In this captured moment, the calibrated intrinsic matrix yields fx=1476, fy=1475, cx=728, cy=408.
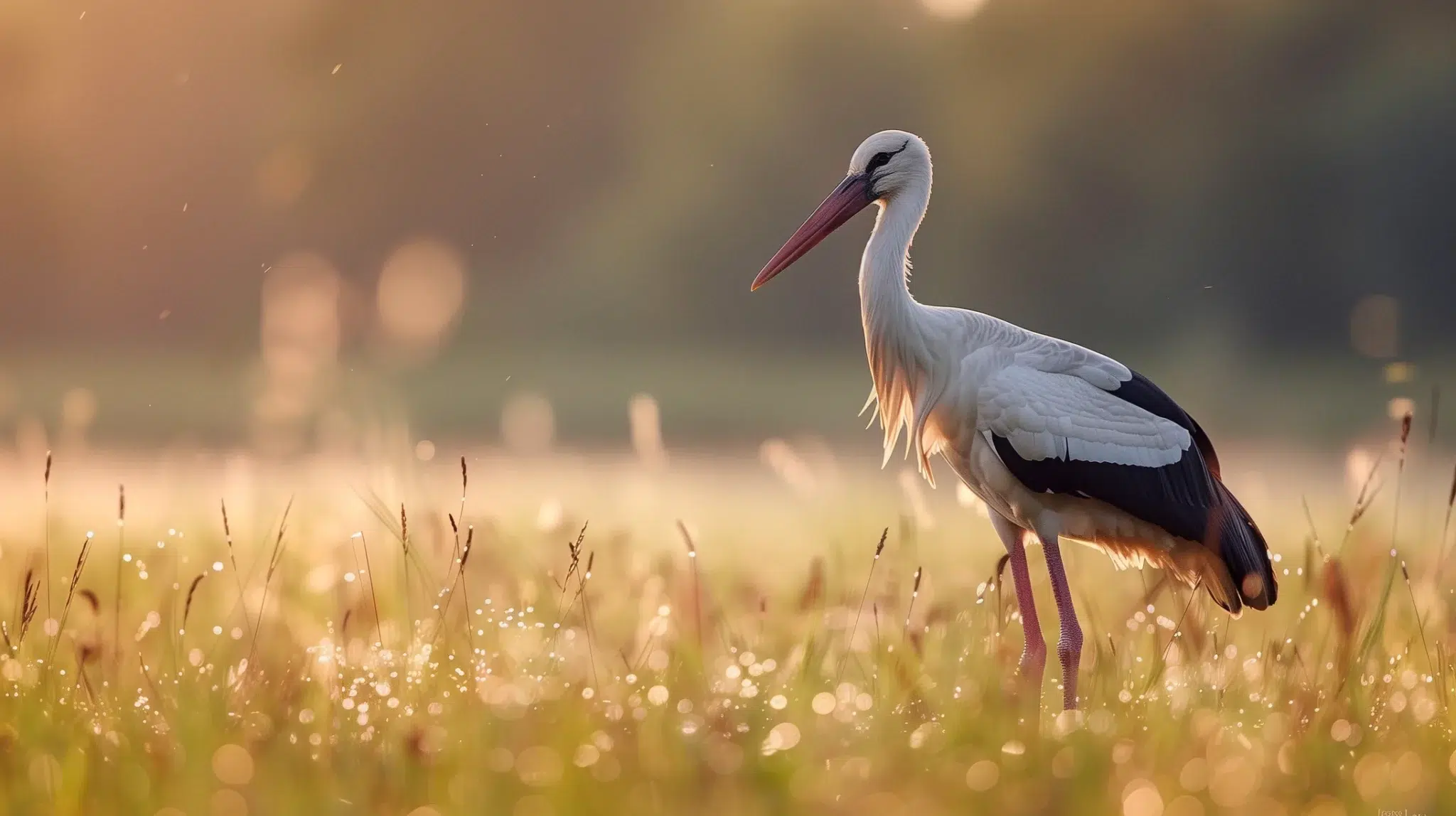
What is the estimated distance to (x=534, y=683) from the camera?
3.55 meters

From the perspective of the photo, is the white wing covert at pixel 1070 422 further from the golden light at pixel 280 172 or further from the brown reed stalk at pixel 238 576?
the golden light at pixel 280 172

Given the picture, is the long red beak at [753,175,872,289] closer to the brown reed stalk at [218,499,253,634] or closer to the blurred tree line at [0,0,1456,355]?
the brown reed stalk at [218,499,253,634]

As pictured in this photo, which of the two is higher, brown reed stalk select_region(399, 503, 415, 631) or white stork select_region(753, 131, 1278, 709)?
white stork select_region(753, 131, 1278, 709)

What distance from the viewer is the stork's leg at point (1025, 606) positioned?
4.34 meters

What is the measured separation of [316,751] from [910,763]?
125 cm

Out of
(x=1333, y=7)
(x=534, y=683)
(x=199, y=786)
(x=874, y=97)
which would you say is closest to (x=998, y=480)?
(x=534, y=683)

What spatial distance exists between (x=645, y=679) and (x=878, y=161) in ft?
6.85

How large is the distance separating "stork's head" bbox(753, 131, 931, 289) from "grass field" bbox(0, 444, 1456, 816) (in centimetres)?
74

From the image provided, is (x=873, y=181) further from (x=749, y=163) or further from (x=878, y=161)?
(x=749, y=163)

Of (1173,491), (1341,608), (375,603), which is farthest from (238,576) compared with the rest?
(1341,608)

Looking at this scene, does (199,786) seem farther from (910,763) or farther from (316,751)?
(910,763)

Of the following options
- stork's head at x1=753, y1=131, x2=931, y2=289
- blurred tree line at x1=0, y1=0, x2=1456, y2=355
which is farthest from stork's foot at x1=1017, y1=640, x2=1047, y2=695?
blurred tree line at x1=0, y1=0, x2=1456, y2=355

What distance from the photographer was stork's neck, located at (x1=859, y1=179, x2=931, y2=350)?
4.70m

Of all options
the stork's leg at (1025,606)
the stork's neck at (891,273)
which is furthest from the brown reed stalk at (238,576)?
the stork's leg at (1025,606)
